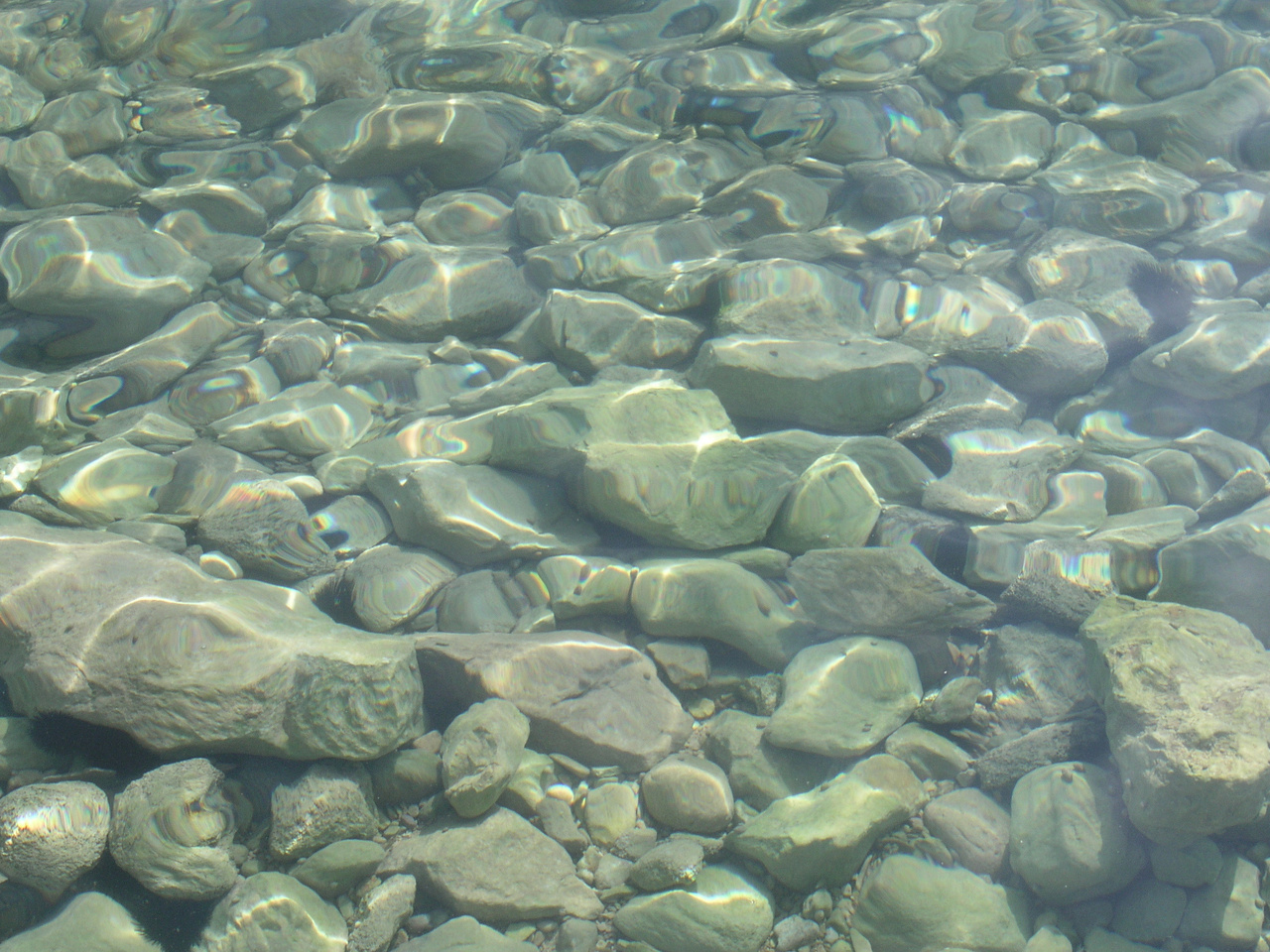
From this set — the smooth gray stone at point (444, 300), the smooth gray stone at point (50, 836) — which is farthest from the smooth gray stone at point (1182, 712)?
the smooth gray stone at point (444, 300)

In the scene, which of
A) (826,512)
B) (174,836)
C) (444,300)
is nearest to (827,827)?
(826,512)

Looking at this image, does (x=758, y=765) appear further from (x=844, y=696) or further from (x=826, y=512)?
(x=826, y=512)

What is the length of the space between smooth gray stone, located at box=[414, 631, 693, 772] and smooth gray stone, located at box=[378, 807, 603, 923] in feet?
0.98

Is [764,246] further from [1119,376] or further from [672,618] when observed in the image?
[672,618]

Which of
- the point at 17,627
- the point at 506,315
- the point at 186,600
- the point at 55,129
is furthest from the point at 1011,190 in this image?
the point at 55,129

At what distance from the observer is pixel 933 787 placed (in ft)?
8.02

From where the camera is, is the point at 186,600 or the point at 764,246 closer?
the point at 186,600

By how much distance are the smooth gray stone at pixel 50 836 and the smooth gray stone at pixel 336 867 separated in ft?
1.56

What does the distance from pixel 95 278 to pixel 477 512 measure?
255 cm

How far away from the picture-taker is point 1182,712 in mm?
2141

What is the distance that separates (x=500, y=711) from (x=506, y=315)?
2408mm

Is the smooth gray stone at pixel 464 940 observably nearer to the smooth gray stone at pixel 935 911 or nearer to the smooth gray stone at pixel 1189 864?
the smooth gray stone at pixel 935 911

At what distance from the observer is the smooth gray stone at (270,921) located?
207 centimetres

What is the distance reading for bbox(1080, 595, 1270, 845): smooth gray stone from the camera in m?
2.04
